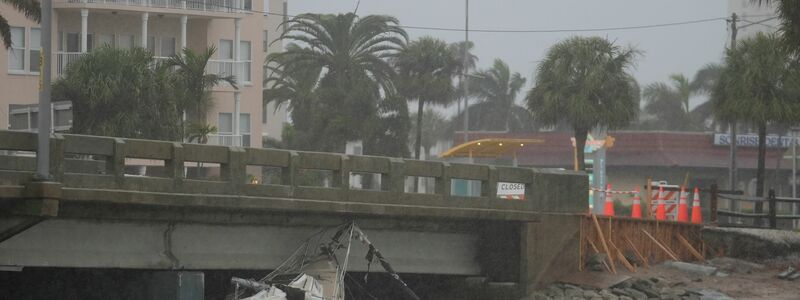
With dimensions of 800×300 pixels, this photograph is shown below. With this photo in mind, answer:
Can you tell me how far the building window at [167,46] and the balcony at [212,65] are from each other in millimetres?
923

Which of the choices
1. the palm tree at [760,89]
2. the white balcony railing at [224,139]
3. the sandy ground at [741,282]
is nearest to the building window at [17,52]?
the white balcony railing at [224,139]

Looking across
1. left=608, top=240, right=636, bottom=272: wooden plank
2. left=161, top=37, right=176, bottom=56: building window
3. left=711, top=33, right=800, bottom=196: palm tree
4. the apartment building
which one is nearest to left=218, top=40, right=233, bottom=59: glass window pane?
the apartment building

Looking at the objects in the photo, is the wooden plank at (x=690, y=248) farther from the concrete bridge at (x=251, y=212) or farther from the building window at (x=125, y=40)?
the building window at (x=125, y=40)

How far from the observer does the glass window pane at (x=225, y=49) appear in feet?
184

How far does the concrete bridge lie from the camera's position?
63.2 ft

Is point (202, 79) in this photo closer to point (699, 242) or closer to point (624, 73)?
point (624, 73)

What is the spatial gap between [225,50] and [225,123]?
2.95 metres

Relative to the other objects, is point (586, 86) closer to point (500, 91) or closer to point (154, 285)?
point (154, 285)

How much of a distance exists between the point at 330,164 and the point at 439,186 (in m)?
2.77

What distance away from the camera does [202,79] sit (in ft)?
144

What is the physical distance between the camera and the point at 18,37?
4984 centimetres

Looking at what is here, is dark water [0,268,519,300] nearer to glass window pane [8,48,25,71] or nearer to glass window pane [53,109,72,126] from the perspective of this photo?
glass window pane [53,109,72,126]

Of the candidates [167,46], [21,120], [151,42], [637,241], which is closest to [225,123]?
[167,46]

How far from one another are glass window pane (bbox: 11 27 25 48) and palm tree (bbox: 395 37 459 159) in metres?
19.7
